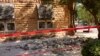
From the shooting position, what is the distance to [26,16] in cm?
1848

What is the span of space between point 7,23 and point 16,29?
2.55ft

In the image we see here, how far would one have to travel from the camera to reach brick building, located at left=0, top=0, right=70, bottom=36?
17.5m

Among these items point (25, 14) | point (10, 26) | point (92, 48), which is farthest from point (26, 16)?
point (92, 48)

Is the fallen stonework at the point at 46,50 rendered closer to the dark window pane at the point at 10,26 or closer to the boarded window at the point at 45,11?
the boarded window at the point at 45,11

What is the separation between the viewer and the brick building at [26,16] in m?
17.5

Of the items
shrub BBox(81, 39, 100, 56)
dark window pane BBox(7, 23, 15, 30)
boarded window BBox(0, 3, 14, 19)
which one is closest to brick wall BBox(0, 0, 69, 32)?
dark window pane BBox(7, 23, 15, 30)

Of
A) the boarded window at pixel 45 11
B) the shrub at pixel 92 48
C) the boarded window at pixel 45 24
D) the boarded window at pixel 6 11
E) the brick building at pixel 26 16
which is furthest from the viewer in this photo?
the boarded window at pixel 45 24

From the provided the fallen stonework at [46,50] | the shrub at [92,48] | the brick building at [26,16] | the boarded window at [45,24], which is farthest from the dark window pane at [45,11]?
the shrub at [92,48]

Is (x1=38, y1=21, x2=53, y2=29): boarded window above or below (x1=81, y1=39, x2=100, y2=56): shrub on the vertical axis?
below

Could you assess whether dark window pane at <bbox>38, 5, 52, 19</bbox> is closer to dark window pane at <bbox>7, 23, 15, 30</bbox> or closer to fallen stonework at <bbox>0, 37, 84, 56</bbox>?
dark window pane at <bbox>7, 23, 15, 30</bbox>

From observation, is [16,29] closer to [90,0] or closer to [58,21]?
[58,21]

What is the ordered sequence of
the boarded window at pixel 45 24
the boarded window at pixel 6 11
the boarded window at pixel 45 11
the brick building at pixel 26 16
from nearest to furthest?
the boarded window at pixel 6 11 → the brick building at pixel 26 16 → the boarded window at pixel 45 11 → the boarded window at pixel 45 24

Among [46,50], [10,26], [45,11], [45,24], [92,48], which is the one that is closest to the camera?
[92,48]

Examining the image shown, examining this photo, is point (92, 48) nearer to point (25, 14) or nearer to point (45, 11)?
point (45, 11)
